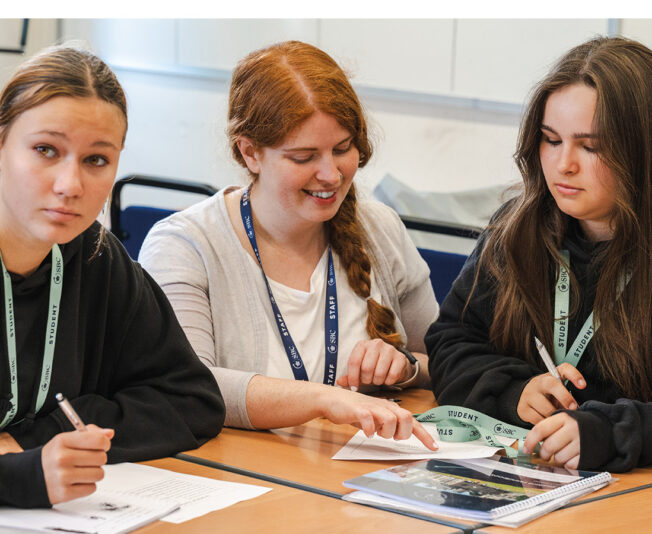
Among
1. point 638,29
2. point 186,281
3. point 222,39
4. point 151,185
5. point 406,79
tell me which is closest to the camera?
point 186,281

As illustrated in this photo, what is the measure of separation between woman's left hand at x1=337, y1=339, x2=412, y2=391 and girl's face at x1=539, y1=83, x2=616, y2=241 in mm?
495

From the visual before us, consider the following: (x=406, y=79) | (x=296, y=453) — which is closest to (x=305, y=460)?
(x=296, y=453)

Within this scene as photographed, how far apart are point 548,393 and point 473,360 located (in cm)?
21

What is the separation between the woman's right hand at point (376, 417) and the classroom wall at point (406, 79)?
1954mm

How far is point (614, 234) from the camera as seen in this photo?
199 centimetres

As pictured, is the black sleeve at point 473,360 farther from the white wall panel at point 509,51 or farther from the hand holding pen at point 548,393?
Answer: the white wall panel at point 509,51

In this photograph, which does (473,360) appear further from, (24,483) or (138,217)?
(138,217)

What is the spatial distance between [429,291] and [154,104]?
4469mm

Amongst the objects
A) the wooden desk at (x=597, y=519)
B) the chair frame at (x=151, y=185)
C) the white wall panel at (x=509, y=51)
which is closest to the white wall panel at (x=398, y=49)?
the white wall panel at (x=509, y=51)

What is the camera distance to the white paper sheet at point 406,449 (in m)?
1.76

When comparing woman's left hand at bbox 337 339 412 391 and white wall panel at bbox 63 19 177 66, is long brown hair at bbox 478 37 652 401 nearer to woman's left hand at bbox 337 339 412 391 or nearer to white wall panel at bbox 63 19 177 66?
woman's left hand at bbox 337 339 412 391

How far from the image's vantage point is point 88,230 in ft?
5.70

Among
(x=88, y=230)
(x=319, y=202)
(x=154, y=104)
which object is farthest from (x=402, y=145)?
(x=88, y=230)

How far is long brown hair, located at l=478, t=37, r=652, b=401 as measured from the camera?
1920 millimetres
